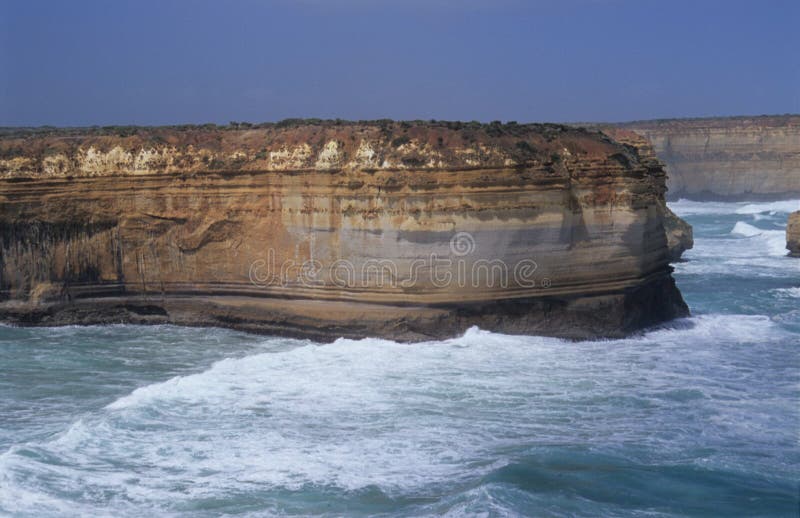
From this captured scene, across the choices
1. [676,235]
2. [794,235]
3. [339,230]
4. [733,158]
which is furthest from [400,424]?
[733,158]

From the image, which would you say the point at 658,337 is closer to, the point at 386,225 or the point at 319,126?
the point at 386,225

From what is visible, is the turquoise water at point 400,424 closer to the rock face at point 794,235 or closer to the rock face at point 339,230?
the rock face at point 339,230

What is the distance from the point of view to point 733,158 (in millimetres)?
74250

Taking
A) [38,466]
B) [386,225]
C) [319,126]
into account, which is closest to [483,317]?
[386,225]

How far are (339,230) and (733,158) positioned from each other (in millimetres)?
61007

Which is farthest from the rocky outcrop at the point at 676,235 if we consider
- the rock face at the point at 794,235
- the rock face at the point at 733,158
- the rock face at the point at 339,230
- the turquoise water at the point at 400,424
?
the rock face at the point at 733,158

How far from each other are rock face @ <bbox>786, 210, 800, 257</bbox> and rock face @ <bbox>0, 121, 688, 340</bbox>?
15576 mm

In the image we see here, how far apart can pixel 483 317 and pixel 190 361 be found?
590cm

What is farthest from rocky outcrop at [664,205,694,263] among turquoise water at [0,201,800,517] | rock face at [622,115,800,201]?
rock face at [622,115,800,201]

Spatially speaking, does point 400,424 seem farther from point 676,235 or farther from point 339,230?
point 676,235

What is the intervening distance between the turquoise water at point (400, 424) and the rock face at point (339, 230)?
0.75 m

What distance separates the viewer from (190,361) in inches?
720

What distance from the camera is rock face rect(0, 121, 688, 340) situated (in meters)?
19.3

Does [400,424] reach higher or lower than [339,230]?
lower
